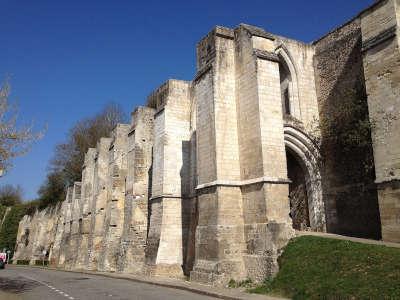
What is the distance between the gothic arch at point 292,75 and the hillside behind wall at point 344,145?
3.07 ft

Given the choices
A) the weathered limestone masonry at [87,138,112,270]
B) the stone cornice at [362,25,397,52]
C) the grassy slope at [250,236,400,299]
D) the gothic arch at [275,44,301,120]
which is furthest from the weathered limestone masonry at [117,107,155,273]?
the stone cornice at [362,25,397,52]

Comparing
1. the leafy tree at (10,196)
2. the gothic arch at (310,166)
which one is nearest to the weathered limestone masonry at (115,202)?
the gothic arch at (310,166)

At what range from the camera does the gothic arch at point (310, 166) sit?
1312 centimetres

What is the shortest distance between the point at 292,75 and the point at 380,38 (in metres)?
4.13

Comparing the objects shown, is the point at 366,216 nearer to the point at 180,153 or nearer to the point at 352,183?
the point at 352,183

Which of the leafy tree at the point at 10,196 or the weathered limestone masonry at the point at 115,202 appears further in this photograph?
the leafy tree at the point at 10,196

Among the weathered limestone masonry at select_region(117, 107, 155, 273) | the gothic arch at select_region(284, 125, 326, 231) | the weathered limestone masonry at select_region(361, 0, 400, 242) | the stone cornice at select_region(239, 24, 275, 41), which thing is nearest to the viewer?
the weathered limestone masonry at select_region(361, 0, 400, 242)

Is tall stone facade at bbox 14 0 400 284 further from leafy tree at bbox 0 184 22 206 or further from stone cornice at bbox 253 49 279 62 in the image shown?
leafy tree at bbox 0 184 22 206

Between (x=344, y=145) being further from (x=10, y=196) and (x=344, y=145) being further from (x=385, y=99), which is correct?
(x=10, y=196)

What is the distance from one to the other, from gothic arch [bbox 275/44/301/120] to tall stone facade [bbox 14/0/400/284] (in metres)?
0.04

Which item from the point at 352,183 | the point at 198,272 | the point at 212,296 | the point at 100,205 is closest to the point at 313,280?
the point at 212,296

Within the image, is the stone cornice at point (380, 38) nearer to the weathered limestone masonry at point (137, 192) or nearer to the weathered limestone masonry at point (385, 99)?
the weathered limestone masonry at point (385, 99)

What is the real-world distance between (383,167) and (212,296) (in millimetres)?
5656

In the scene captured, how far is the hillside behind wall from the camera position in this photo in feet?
40.0
